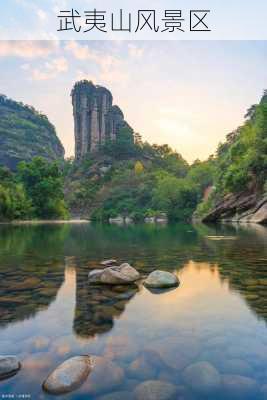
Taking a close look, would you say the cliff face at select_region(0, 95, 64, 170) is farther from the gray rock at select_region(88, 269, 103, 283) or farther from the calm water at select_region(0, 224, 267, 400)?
the calm water at select_region(0, 224, 267, 400)

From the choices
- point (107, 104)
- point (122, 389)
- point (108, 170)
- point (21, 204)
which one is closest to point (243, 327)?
point (122, 389)

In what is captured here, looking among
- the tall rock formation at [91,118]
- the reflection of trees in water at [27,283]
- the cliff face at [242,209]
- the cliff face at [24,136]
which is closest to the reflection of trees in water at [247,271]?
the reflection of trees in water at [27,283]

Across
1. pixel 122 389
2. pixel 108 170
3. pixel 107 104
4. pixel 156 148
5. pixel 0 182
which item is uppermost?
pixel 107 104

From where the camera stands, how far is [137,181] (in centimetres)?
9488

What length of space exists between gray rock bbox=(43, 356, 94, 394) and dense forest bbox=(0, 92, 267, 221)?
33917 mm

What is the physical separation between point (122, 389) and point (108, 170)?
104758 mm

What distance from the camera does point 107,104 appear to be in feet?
439

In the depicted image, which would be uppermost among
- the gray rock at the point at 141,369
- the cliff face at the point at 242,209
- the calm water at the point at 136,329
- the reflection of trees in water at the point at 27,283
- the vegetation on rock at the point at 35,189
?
the vegetation on rock at the point at 35,189

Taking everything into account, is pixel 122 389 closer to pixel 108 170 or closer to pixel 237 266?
pixel 237 266

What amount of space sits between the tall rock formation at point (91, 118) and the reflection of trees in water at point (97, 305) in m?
122

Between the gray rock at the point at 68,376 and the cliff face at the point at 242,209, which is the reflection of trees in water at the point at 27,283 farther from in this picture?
the cliff face at the point at 242,209

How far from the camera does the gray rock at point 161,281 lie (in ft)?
25.1

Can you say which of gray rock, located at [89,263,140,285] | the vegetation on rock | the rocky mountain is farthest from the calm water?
the vegetation on rock

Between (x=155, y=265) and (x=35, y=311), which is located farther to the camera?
(x=155, y=265)
